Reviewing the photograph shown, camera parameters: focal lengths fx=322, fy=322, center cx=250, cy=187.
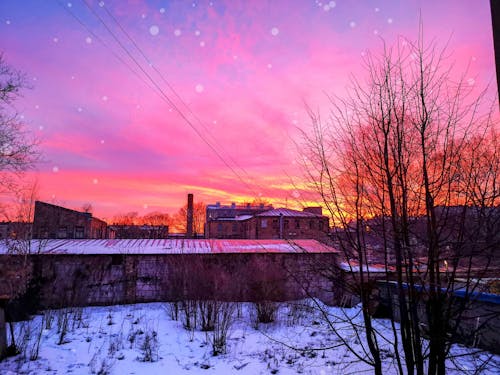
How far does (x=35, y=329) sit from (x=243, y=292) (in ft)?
24.2

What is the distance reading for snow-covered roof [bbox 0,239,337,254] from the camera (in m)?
14.7

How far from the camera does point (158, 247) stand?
15.9 meters

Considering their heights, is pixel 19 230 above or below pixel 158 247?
above

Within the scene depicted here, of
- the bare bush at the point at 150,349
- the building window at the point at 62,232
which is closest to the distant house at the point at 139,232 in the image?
the building window at the point at 62,232

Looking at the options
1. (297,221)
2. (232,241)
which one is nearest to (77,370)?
(232,241)

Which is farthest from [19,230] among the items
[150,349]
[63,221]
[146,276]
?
[63,221]

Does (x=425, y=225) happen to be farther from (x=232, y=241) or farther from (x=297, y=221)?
(x=297, y=221)

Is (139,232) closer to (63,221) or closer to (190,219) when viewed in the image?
(190,219)

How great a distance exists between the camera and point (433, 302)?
10.1 feet

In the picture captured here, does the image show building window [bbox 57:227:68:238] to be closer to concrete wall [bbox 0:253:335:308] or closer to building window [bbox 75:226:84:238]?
building window [bbox 75:226:84:238]

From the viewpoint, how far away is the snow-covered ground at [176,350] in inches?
280

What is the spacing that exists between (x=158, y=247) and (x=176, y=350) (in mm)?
7991

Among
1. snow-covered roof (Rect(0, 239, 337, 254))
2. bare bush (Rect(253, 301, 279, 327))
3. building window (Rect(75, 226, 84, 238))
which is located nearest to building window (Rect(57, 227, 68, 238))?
building window (Rect(75, 226, 84, 238))

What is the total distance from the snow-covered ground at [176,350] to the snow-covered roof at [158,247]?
12.0 ft
